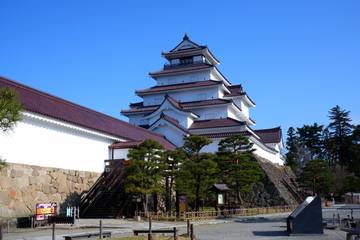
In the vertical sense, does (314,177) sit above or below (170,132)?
below

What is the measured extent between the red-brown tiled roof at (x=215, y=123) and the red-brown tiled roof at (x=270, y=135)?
1085 centimetres

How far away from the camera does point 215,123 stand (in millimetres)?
38094

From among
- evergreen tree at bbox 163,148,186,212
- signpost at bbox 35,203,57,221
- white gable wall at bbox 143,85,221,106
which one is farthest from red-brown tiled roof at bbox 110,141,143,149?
white gable wall at bbox 143,85,221,106

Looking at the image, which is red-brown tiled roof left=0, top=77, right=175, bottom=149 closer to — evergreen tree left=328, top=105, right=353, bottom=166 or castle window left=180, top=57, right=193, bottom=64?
castle window left=180, top=57, right=193, bottom=64

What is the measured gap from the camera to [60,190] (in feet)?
75.0

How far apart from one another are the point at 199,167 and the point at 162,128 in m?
14.9

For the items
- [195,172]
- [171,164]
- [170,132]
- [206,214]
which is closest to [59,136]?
[171,164]

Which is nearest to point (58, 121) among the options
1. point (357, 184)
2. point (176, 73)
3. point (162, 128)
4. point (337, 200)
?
point (162, 128)

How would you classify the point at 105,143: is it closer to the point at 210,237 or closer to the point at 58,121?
the point at 58,121

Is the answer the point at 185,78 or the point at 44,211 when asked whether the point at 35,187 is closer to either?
the point at 44,211

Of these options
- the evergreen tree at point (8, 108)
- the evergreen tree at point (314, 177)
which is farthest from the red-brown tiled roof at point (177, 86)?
the evergreen tree at point (8, 108)

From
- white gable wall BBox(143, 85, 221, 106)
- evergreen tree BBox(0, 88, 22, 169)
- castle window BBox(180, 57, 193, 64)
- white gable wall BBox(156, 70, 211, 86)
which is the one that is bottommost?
evergreen tree BBox(0, 88, 22, 169)

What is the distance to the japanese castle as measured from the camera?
123 feet

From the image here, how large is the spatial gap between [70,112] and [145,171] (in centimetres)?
665
